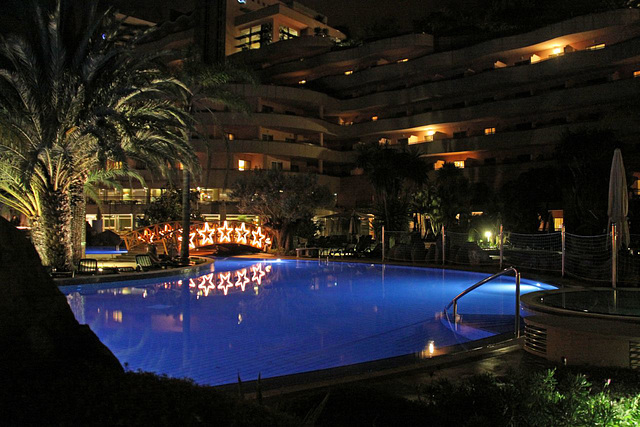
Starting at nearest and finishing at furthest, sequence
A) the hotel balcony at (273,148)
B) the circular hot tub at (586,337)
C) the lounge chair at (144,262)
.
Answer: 1. the circular hot tub at (586,337)
2. the lounge chair at (144,262)
3. the hotel balcony at (273,148)

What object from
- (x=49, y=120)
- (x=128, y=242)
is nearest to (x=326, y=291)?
(x=49, y=120)

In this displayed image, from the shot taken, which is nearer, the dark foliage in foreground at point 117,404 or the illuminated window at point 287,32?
the dark foliage in foreground at point 117,404

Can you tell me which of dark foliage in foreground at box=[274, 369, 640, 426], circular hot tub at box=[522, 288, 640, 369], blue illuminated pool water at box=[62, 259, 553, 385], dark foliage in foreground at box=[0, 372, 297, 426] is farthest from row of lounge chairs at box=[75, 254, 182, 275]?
dark foliage in foreground at box=[0, 372, 297, 426]

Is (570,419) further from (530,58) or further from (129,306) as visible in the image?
(530,58)

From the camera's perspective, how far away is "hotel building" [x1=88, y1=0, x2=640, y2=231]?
40656mm

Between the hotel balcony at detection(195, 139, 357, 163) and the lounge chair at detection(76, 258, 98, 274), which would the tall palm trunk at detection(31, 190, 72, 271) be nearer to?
the lounge chair at detection(76, 258, 98, 274)

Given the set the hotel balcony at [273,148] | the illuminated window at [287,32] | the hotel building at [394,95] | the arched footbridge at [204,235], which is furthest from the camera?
the illuminated window at [287,32]

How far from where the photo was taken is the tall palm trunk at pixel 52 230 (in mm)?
15500

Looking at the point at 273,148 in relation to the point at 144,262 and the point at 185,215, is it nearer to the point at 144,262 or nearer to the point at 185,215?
the point at 185,215

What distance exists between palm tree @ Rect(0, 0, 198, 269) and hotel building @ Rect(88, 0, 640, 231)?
20783 millimetres

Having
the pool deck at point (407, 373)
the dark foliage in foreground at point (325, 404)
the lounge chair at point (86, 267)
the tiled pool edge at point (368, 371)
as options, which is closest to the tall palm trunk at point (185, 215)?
the lounge chair at point (86, 267)

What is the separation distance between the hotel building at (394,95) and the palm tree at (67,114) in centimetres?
2078

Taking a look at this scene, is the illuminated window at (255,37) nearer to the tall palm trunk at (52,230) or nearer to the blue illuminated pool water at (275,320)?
the blue illuminated pool water at (275,320)

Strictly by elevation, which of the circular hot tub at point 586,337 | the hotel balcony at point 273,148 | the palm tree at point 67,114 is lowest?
the circular hot tub at point 586,337
